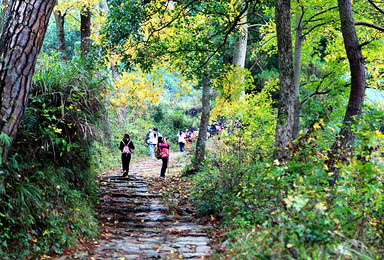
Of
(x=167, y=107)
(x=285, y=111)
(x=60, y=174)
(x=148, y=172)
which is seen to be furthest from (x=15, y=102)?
(x=167, y=107)

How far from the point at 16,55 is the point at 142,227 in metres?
4.50

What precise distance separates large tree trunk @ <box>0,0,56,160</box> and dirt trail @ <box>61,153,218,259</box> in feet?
7.74

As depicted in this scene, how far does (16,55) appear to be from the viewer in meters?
5.38

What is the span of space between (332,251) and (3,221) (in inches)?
179

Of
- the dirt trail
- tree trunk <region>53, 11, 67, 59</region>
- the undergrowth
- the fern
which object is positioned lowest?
the dirt trail

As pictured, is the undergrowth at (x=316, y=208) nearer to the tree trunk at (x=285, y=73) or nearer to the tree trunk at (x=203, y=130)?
the tree trunk at (x=285, y=73)

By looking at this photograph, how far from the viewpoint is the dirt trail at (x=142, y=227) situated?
19.9 ft

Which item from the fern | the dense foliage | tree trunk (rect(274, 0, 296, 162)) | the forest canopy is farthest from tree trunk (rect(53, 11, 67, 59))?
tree trunk (rect(274, 0, 296, 162))

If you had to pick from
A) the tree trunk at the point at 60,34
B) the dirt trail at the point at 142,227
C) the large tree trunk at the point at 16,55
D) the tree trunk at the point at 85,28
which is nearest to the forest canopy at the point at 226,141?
the large tree trunk at the point at 16,55

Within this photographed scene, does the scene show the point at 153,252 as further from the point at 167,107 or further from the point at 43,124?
the point at 167,107

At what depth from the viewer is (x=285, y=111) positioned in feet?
24.1

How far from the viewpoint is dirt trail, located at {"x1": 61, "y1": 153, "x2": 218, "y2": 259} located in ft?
19.9

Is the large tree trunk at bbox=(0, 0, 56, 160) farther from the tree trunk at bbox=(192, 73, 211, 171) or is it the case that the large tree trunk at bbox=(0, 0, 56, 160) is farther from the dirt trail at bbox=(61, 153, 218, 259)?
the tree trunk at bbox=(192, 73, 211, 171)

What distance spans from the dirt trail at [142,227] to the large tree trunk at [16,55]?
2.36 metres
